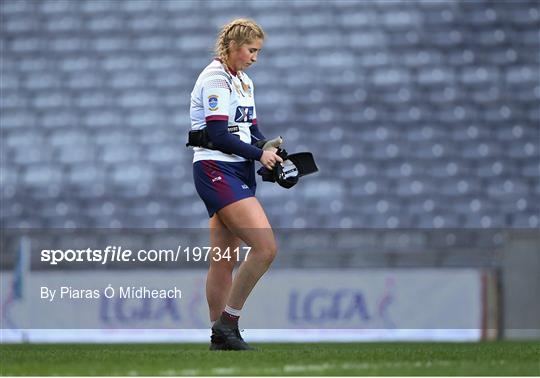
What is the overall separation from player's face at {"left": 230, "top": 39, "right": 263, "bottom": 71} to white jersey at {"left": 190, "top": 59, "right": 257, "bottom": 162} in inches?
2.0

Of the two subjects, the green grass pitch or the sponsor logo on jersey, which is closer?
the green grass pitch

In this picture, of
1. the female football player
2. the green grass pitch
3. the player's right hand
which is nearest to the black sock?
the female football player

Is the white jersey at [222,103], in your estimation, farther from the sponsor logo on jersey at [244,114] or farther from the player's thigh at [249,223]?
the player's thigh at [249,223]

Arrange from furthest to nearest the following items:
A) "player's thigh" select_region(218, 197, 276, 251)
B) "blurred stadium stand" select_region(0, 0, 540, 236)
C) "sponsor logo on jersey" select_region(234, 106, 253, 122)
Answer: "blurred stadium stand" select_region(0, 0, 540, 236) < "sponsor logo on jersey" select_region(234, 106, 253, 122) < "player's thigh" select_region(218, 197, 276, 251)

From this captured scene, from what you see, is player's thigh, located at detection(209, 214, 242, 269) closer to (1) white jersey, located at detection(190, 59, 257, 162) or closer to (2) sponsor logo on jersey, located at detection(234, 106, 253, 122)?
(1) white jersey, located at detection(190, 59, 257, 162)

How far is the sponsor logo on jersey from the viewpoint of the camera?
455 centimetres

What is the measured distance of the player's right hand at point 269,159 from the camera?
14.5 feet

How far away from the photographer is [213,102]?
4.39 metres

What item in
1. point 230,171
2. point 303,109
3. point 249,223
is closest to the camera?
point 249,223

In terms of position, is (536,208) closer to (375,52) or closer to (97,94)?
(375,52)

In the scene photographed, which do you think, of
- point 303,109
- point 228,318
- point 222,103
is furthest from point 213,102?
point 303,109

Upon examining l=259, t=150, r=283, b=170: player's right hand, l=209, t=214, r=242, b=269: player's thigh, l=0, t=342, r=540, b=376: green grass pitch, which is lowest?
l=0, t=342, r=540, b=376: green grass pitch

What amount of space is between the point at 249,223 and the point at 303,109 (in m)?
10.1

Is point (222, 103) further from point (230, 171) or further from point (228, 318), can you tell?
point (228, 318)
